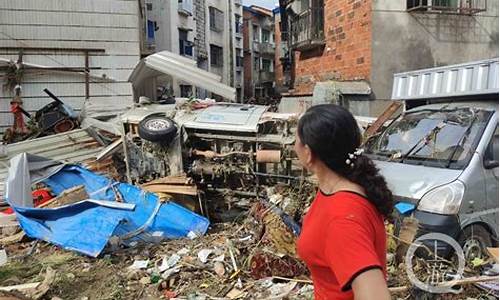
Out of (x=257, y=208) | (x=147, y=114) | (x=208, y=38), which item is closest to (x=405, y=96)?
(x=257, y=208)

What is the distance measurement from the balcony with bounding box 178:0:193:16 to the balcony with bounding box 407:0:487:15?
1833 centimetres

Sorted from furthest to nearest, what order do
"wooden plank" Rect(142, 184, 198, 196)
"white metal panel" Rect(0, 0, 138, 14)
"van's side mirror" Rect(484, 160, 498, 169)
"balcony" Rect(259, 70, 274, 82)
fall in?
"balcony" Rect(259, 70, 274, 82) → "white metal panel" Rect(0, 0, 138, 14) → "wooden plank" Rect(142, 184, 198, 196) → "van's side mirror" Rect(484, 160, 498, 169)

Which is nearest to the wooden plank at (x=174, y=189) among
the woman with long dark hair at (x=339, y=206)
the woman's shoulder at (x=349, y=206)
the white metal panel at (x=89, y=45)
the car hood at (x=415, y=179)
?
the car hood at (x=415, y=179)

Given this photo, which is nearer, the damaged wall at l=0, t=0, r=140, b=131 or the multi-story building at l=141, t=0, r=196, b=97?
the damaged wall at l=0, t=0, r=140, b=131

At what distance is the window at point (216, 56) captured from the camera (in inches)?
1314

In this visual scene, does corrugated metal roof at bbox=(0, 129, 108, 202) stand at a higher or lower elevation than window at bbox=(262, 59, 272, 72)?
lower

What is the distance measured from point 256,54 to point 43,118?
34.7 metres

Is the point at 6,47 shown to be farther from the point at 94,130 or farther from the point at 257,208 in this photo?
the point at 257,208

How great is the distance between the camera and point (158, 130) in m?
6.92

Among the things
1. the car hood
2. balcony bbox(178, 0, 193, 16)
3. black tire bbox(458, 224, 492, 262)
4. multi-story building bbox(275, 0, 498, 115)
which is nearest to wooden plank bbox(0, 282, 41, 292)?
the car hood

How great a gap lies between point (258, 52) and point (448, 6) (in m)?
34.1

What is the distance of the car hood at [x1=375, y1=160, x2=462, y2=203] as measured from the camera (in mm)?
4492

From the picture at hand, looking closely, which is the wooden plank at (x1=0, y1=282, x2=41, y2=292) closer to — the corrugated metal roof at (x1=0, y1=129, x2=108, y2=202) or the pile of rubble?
the pile of rubble

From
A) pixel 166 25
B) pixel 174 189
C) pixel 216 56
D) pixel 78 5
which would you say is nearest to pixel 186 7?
pixel 166 25
